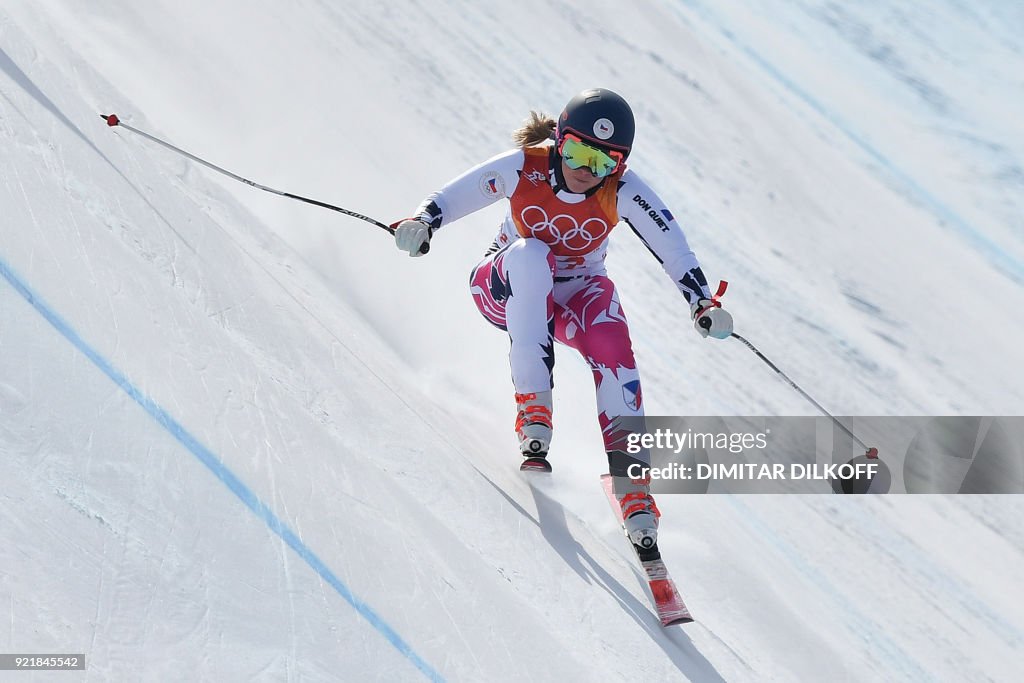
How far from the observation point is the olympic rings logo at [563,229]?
356 centimetres

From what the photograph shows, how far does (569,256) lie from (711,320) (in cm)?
54

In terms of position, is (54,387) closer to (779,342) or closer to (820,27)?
(779,342)

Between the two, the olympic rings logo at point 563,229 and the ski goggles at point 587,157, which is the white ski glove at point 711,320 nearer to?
the olympic rings logo at point 563,229

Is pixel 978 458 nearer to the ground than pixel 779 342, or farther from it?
nearer to the ground

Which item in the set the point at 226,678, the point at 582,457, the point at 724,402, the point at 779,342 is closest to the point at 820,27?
the point at 779,342

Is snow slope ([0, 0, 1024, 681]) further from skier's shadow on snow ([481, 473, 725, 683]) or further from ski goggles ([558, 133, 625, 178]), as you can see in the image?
ski goggles ([558, 133, 625, 178])

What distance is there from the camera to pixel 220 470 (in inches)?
92.7

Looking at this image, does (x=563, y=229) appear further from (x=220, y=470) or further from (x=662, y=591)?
(x=220, y=470)

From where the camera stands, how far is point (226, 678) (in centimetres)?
182

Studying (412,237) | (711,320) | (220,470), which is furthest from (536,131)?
(220,470)

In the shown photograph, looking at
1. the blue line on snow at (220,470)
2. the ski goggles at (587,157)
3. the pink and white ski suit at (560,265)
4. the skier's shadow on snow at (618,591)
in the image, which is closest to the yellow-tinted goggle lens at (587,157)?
the ski goggles at (587,157)

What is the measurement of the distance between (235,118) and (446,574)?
14.4ft

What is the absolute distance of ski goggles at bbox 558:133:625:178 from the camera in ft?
11.1

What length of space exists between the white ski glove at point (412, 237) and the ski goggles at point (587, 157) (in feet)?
1.79
